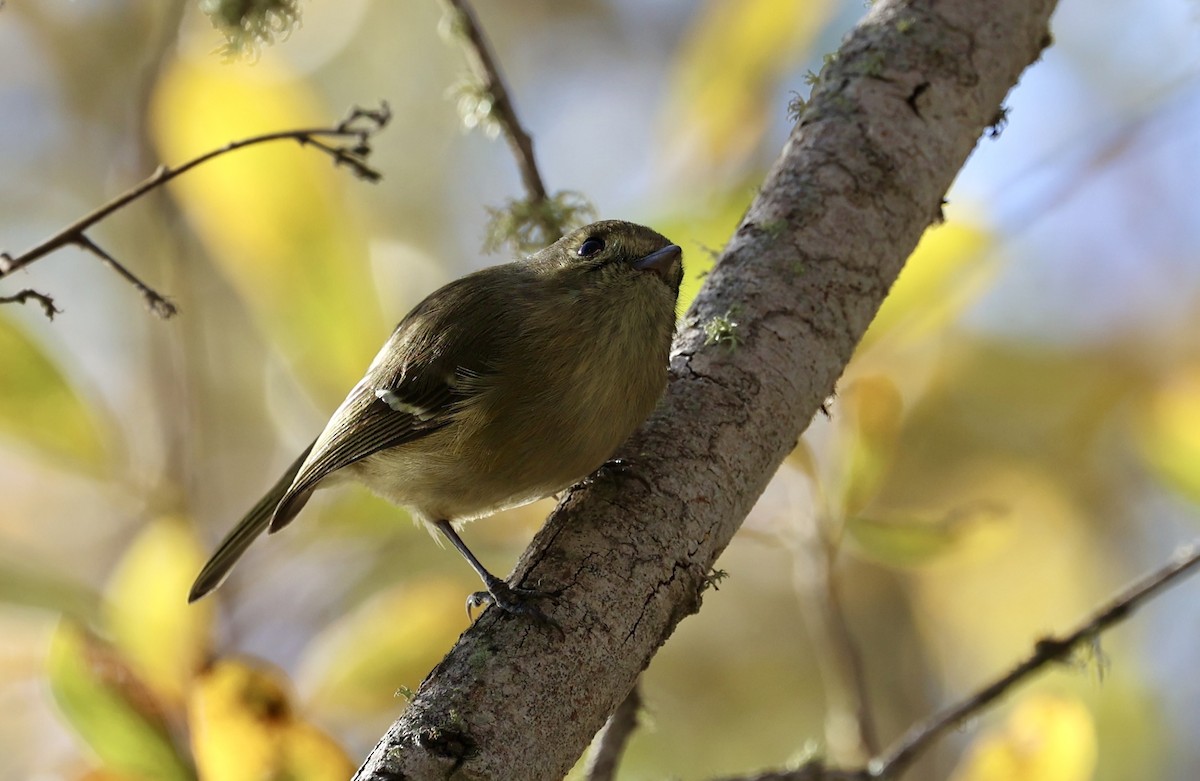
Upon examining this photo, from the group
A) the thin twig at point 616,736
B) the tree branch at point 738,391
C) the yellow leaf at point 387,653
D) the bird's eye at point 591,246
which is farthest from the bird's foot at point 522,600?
the bird's eye at point 591,246

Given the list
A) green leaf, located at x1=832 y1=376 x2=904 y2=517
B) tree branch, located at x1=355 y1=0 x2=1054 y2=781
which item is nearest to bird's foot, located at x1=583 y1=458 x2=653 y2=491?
tree branch, located at x1=355 y1=0 x2=1054 y2=781

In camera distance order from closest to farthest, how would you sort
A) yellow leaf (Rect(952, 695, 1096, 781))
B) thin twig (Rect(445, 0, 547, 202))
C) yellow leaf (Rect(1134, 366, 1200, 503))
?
1. yellow leaf (Rect(952, 695, 1096, 781))
2. yellow leaf (Rect(1134, 366, 1200, 503))
3. thin twig (Rect(445, 0, 547, 202))

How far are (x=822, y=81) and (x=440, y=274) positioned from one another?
943 mm

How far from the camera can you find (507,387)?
1735 millimetres

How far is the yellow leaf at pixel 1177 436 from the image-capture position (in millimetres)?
1780

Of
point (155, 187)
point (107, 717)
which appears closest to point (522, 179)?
point (155, 187)

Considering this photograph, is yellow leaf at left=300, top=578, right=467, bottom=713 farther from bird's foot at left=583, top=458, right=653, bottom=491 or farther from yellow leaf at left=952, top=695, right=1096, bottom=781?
yellow leaf at left=952, top=695, right=1096, bottom=781

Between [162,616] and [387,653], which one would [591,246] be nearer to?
[387,653]

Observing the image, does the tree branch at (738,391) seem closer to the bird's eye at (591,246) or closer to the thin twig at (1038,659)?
the bird's eye at (591,246)

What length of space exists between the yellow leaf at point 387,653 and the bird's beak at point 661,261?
0.65 metres

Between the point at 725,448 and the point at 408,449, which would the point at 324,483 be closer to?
the point at 408,449

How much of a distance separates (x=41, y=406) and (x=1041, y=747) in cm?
147

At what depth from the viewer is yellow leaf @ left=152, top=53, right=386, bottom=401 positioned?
1638mm

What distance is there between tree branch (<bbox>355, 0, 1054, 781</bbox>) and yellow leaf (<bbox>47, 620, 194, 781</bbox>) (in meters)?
0.29
